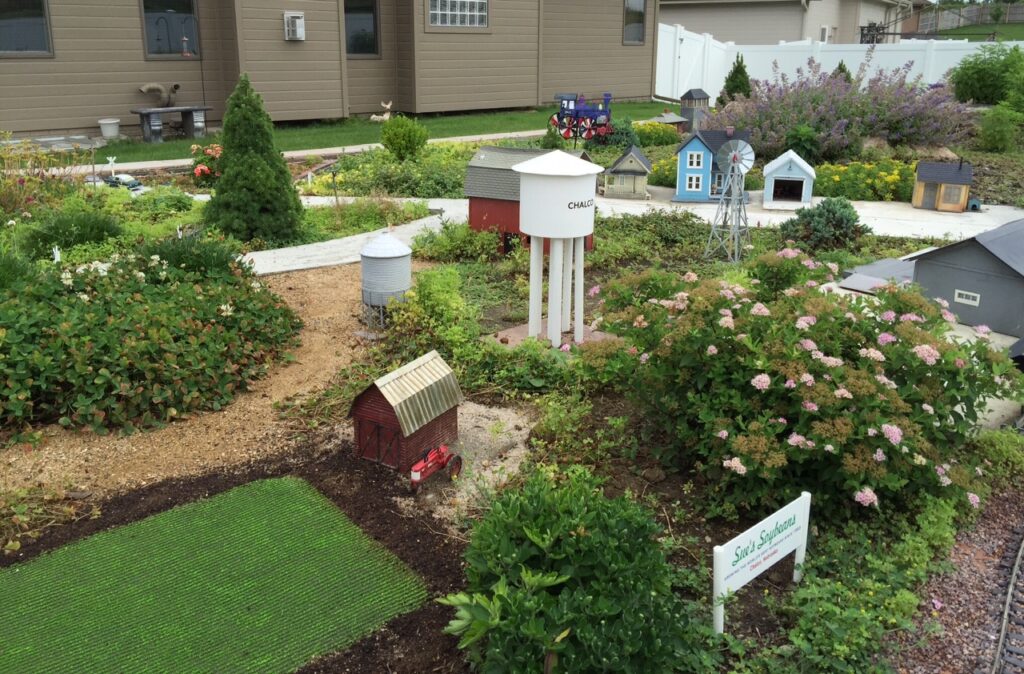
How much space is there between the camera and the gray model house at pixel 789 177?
37.8ft

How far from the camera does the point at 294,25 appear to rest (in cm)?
1642

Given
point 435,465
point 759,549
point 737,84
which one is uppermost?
point 737,84

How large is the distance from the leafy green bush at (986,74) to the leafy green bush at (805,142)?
25.9 feet

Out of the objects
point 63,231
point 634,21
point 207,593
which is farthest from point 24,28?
point 634,21

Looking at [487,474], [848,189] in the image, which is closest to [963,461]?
[487,474]

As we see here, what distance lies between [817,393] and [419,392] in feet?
6.25

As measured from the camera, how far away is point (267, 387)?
19.0 ft

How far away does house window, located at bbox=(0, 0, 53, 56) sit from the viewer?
45.1 ft

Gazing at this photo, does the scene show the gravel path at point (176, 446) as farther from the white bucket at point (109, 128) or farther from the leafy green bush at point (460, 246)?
the white bucket at point (109, 128)

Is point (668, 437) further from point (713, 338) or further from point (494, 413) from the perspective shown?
point (494, 413)

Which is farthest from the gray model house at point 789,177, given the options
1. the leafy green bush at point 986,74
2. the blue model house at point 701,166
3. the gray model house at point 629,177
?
the leafy green bush at point 986,74

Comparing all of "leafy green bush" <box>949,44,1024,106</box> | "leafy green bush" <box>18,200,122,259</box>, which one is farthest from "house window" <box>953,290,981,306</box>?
"leafy green bush" <box>949,44,1024,106</box>

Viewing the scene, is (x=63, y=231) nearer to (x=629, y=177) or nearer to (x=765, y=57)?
(x=629, y=177)

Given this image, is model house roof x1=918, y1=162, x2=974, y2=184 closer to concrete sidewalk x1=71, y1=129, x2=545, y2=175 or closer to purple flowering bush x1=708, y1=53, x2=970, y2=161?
purple flowering bush x1=708, y1=53, x2=970, y2=161
